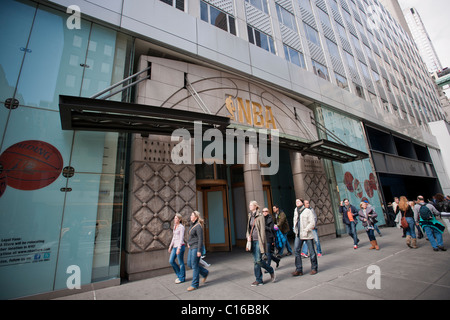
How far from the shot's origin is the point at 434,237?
6453mm

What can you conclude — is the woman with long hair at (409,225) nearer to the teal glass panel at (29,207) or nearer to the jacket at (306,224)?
the jacket at (306,224)

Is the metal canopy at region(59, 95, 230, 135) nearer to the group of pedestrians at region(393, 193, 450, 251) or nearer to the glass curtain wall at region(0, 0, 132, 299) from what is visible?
the glass curtain wall at region(0, 0, 132, 299)

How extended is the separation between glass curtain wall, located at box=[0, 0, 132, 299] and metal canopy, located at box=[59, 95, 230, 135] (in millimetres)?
536

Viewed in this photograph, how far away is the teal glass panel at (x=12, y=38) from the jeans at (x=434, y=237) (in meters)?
12.9

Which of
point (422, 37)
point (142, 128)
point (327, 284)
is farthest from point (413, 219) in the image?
point (422, 37)

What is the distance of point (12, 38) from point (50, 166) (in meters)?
3.74

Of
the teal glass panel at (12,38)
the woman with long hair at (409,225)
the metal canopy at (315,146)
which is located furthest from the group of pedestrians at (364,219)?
the teal glass panel at (12,38)

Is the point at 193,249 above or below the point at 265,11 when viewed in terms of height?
below

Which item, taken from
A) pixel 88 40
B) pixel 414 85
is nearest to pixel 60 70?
pixel 88 40

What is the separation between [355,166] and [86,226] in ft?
51.4

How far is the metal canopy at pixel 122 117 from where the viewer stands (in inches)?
189

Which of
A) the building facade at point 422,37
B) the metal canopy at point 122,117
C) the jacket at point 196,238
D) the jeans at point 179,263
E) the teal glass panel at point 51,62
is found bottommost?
the jeans at point 179,263

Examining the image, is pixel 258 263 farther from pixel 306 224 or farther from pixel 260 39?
pixel 260 39

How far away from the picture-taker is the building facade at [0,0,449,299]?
4.96 meters
